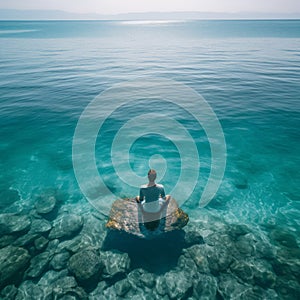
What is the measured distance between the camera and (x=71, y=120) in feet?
71.5

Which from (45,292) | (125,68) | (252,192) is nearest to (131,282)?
(45,292)

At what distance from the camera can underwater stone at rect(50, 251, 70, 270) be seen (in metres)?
9.00

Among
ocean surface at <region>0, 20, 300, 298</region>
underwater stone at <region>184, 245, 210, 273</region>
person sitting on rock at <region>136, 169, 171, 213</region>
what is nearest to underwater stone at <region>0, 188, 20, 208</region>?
ocean surface at <region>0, 20, 300, 298</region>

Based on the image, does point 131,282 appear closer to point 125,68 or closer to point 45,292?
point 45,292

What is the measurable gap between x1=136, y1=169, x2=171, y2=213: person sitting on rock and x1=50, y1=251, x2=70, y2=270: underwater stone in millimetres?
3892

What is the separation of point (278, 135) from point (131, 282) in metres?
16.7

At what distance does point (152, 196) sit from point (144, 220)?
1.61 meters

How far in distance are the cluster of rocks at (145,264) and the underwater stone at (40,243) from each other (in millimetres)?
40

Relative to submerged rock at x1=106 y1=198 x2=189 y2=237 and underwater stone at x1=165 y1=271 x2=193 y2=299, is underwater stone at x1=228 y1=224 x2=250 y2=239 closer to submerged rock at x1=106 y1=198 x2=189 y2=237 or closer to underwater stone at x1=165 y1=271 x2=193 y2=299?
submerged rock at x1=106 y1=198 x2=189 y2=237

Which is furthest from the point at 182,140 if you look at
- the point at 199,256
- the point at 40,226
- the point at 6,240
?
the point at 6,240

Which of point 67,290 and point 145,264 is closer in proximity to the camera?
point 67,290

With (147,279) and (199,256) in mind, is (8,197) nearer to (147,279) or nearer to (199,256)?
(147,279)

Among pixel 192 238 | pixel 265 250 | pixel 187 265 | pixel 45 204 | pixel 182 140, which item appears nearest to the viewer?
pixel 187 265

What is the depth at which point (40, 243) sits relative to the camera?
9734 mm
